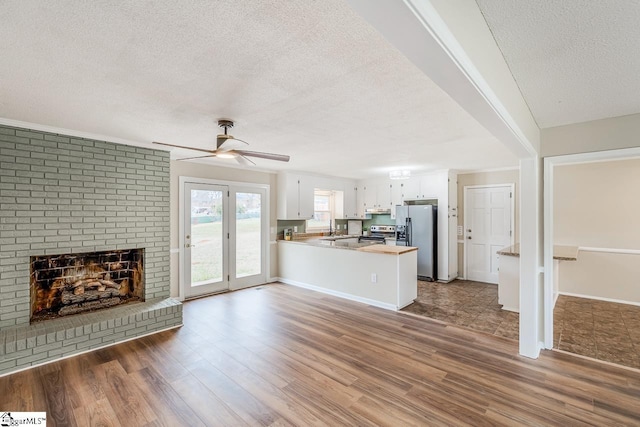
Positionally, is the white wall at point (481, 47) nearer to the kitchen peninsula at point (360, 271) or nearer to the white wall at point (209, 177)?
the kitchen peninsula at point (360, 271)

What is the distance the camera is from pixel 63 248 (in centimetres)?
314

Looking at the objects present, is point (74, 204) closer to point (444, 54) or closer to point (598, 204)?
point (444, 54)

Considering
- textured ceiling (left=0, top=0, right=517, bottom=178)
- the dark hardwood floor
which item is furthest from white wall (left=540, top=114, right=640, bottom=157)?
the dark hardwood floor

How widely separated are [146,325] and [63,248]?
1237 millimetres

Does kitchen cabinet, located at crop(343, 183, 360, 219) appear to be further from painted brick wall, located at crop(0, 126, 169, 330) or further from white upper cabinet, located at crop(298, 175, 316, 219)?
painted brick wall, located at crop(0, 126, 169, 330)

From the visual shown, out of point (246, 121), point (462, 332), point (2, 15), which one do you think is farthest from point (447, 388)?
point (2, 15)

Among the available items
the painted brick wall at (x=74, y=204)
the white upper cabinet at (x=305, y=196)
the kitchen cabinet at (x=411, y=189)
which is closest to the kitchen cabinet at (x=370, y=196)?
the kitchen cabinet at (x=411, y=189)

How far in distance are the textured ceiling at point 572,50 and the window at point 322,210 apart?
4.97 meters

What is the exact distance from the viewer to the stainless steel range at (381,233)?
6.87 meters

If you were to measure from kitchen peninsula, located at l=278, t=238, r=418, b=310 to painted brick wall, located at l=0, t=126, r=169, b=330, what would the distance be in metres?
2.37

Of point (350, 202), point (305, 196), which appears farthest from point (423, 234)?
point (305, 196)

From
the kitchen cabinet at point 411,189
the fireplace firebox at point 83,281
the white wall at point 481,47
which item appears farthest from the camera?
the kitchen cabinet at point 411,189

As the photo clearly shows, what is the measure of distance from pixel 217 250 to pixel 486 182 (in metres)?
5.36

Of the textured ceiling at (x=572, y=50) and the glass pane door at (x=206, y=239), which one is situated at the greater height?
the textured ceiling at (x=572, y=50)
